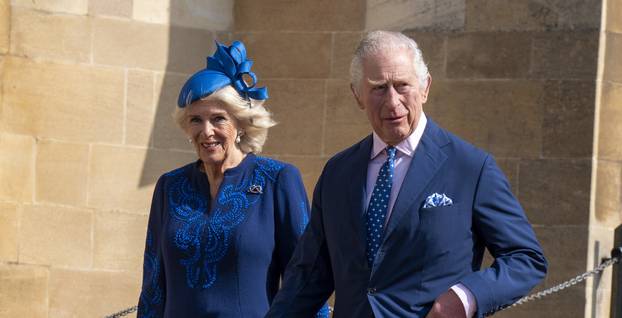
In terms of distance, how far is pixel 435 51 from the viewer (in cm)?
736

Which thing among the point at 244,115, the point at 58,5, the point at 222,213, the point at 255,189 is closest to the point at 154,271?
the point at 222,213

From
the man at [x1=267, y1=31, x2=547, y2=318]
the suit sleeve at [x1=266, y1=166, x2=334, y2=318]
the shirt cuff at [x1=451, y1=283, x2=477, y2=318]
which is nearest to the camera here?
the shirt cuff at [x1=451, y1=283, x2=477, y2=318]

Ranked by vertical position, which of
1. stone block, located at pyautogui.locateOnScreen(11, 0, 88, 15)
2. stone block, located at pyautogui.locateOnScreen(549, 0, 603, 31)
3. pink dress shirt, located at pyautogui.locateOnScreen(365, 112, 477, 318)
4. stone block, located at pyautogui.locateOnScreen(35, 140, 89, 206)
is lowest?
stone block, located at pyautogui.locateOnScreen(35, 140, 89, 206)

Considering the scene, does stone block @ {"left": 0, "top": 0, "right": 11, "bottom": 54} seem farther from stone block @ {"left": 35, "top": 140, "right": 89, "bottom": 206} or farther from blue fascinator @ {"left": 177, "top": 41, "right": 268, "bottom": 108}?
blue fascinator @ {"left": 177, "top": 41, "right": 268, "bottom": 108}

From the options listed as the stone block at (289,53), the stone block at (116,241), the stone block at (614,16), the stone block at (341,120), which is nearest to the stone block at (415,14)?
the stone block at (289,53)

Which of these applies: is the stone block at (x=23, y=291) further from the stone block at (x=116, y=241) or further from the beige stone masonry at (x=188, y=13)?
the beige stone masonry at (x=188, y=13)

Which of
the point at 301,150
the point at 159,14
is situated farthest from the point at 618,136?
the point at 159,14

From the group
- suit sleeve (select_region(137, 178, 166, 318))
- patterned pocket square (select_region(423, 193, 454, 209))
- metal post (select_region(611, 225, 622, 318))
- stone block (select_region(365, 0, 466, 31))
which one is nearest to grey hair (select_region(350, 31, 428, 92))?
patterned pocket square (select_region(423, 193, 454, 209))

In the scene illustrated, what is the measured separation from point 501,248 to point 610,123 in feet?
11.5

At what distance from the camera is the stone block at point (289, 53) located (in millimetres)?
7695

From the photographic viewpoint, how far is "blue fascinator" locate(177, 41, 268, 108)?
15.6 feet

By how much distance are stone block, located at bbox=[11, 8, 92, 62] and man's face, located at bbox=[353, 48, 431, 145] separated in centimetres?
393

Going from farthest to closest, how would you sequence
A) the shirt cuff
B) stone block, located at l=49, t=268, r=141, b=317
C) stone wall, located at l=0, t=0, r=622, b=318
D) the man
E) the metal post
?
stone block, located at l=49, t=268, r=141, b=317 → stone wall, located at l=0, t=0, r=622, b=318 → the metal post → the man → the shirt cuff

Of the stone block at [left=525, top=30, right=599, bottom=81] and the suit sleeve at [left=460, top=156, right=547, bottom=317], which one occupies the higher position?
the stone block at [left=525, top=30, right=599, bottom=81]
